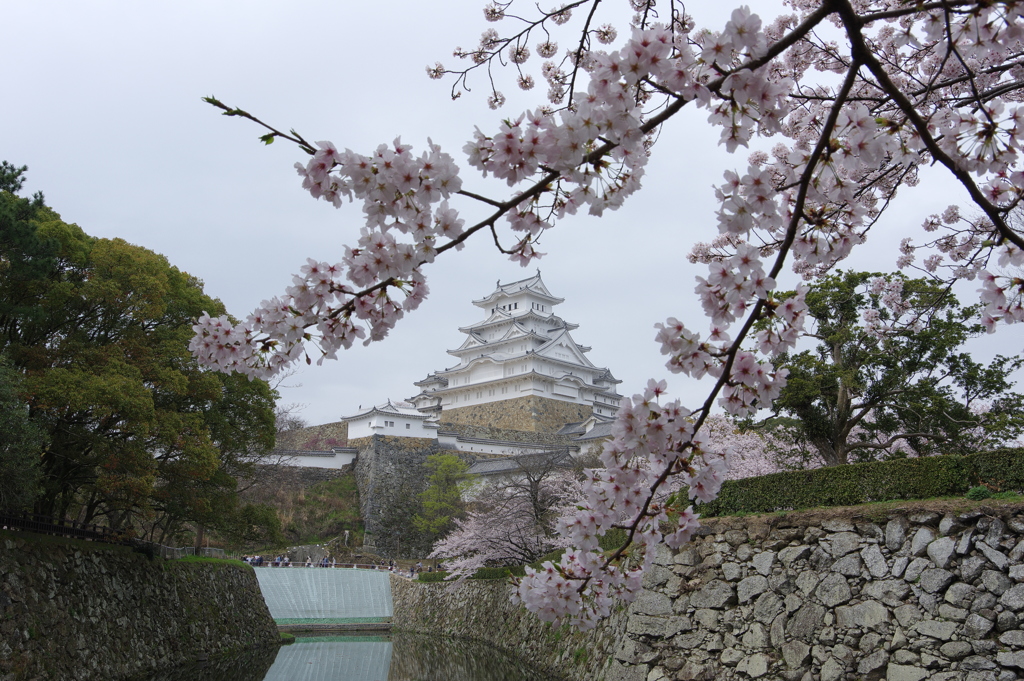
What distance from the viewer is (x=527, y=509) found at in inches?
585

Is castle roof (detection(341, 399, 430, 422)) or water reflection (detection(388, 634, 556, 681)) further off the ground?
castle roof (detection(341, 399, 430, 422))

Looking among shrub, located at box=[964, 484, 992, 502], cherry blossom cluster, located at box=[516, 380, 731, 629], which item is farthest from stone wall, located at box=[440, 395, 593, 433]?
cherry blossom cluster, located at box=[516, 380, 731, 629]

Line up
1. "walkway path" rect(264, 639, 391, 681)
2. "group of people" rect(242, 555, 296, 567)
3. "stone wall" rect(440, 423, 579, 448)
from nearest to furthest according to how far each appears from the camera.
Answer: "walkway path" rect(264, 639, 391, 681) < "group of people" rect(242, 555, 296, 567) < "stone wall" rect(440, 423, 579, 448)

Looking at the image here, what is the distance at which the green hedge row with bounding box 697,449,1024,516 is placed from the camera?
18.7ft

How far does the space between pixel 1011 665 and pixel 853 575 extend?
1.41 m

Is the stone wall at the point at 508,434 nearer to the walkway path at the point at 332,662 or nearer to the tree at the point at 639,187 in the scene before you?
the walkway path at the point at 332,662

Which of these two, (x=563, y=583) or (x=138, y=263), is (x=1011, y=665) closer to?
(x=563, y=583)

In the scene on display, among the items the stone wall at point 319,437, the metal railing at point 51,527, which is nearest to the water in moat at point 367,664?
the metal railing at point 51,527

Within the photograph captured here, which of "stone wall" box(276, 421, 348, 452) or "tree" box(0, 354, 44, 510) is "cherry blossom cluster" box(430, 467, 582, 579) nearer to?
"tree" box(0, 354, 44, 510)

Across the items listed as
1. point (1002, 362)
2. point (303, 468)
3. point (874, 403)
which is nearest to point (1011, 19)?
point (874, 403)

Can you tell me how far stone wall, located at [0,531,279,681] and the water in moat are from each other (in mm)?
532

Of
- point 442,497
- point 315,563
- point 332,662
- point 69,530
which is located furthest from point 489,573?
point 315,563

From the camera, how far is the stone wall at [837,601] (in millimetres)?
5207

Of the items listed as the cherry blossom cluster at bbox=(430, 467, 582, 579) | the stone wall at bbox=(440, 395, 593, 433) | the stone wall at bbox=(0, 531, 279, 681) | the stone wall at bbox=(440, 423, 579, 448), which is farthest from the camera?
the stone wall at bbox=(440, 395, 593, 433)
